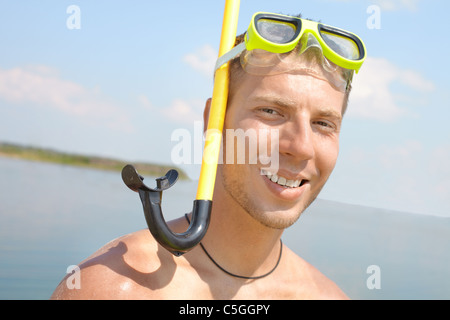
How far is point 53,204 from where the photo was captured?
12.1 meters

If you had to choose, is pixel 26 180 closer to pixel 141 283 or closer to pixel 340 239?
pixel 340 239

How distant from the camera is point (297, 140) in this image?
205 cm

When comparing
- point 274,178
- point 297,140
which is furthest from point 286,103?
point 274,178

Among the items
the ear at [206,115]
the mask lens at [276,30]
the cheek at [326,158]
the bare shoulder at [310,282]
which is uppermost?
the mask lens at [276,30]

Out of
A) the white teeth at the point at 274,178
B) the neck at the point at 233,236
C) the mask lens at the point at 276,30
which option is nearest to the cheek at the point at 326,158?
the white teeth at the point at 274,178

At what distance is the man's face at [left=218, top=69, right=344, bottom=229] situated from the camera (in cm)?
208

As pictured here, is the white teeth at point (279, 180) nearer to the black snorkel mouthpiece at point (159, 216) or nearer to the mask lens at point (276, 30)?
the black snorkel mouthpiece at point (159, 216)

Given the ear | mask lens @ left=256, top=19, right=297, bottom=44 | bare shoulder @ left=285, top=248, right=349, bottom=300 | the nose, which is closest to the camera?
the nose

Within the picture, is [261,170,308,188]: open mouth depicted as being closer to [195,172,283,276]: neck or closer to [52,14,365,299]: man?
[52,14,365,299]: man

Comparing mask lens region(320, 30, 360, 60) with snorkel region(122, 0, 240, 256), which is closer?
snorkel region(122, 0, 240, 256)

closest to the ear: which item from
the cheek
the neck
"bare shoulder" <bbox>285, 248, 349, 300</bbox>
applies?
the neck

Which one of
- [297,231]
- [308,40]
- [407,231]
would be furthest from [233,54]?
[407,231]

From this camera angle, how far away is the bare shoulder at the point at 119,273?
6.41 feet

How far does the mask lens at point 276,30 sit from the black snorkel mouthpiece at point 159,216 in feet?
2.59
